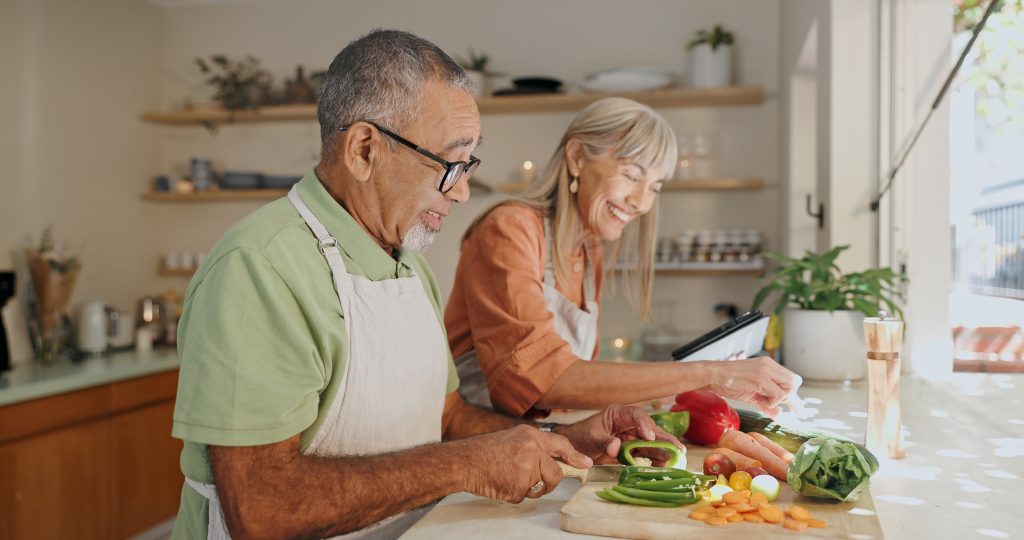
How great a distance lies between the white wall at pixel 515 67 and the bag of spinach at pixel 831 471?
9.79 ft

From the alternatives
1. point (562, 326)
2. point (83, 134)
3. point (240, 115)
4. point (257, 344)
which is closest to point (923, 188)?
point (562, 326)

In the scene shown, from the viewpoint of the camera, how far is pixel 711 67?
3721 millimetres

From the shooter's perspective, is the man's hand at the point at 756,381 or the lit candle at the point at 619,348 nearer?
the man's hand at the point at 756,381

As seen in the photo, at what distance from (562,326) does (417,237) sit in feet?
2.14

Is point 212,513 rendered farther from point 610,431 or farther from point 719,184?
point 719,184

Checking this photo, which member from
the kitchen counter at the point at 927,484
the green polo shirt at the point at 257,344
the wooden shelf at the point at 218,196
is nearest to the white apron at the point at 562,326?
the kitchen counter at the point at 927,484

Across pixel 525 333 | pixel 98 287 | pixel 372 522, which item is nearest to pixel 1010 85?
pixel 525 333

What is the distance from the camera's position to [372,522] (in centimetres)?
102

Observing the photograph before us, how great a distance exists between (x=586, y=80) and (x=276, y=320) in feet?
9.85

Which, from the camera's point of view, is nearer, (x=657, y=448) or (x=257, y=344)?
(x=257, y=344)

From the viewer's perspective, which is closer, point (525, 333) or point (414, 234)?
point (414, 234)

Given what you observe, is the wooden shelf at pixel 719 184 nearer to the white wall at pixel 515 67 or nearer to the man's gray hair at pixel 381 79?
the white wall at pixel 515 67

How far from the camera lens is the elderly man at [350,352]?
94 centimetres

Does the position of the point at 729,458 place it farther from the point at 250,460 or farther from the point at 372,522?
the point at 250,460
